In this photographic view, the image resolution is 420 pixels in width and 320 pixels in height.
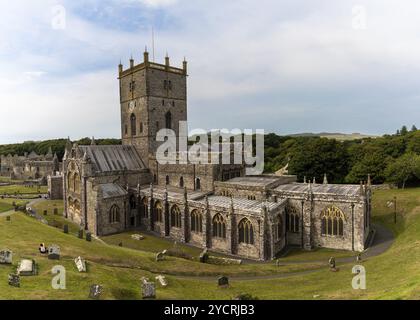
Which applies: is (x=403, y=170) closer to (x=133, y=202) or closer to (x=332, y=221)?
(x=332, y=221)

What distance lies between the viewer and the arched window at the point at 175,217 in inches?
1641

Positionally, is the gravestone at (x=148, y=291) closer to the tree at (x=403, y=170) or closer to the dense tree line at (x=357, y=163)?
the dense tree line at (x=357, y=163)

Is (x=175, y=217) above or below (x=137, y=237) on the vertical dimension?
above

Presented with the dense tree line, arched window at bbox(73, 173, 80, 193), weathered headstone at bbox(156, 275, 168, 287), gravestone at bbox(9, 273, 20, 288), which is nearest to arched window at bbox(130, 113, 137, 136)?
arched window at bbox(73, 173, 80, 193)

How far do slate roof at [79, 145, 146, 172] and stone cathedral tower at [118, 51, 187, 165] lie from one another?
1.47 m

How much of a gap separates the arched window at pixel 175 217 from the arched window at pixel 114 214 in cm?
897

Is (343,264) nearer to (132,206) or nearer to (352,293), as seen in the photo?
(352,293)

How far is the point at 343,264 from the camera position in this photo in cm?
3045

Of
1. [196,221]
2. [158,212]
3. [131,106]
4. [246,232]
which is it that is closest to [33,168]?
[131,106]

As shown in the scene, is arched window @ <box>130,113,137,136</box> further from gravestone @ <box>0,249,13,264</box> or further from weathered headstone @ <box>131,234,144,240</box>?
A: gravestone @ <box>0,249,13,264</box>

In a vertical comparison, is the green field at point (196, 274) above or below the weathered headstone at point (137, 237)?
above

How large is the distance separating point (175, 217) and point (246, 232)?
38.5 ft

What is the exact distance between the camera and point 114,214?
44.8 metres

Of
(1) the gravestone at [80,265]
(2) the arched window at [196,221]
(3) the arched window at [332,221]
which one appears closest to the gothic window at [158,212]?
(2) the arched window at [196,221]
